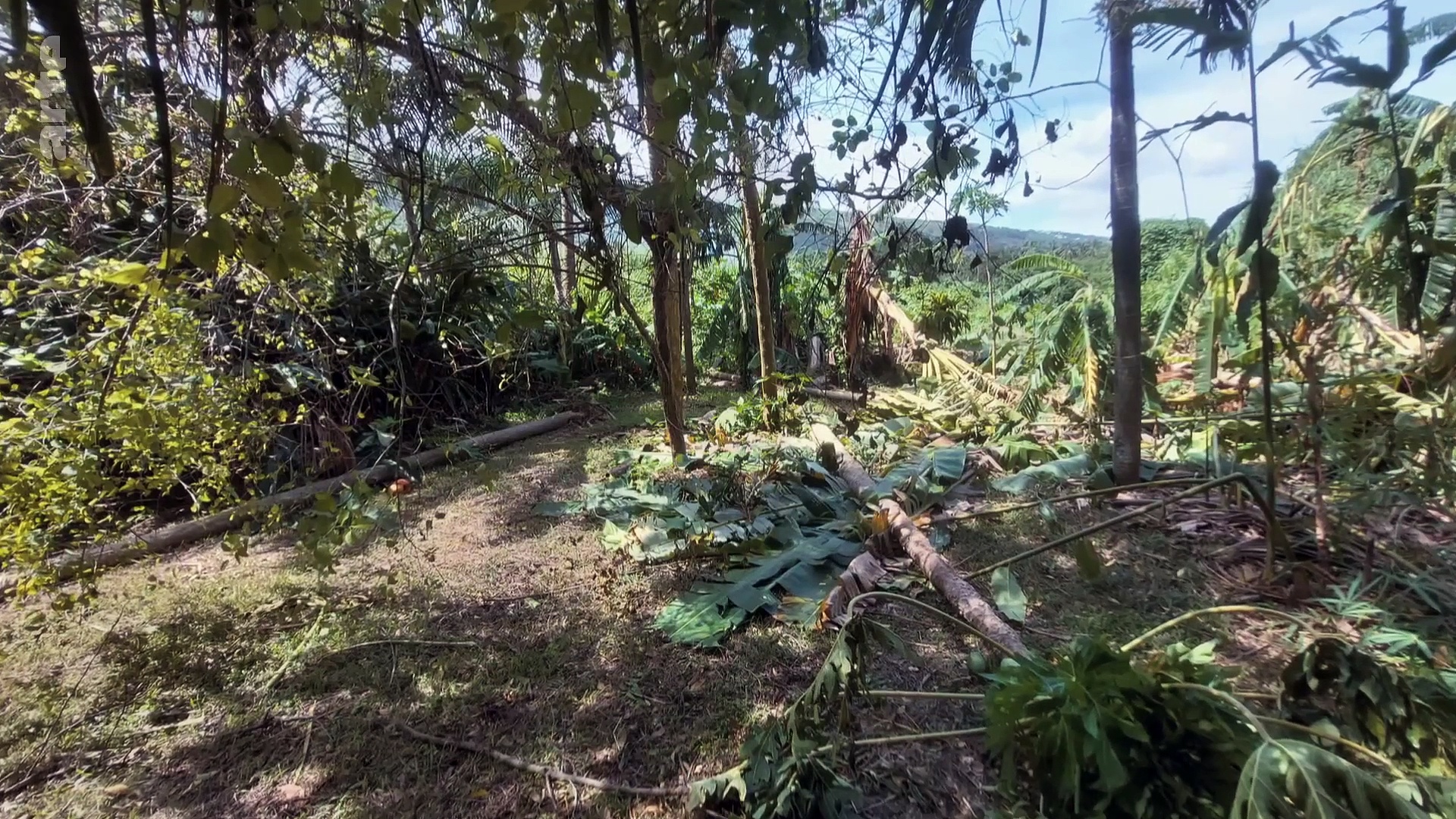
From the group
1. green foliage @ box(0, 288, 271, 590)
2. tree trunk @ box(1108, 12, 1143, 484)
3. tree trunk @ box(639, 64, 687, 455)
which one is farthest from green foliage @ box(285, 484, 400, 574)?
tree trunk @ box(1108, 12, 1143, 484)

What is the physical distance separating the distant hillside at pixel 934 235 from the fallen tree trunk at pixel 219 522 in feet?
5.67

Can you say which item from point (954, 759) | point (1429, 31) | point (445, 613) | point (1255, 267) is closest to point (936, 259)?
point (1255, 267)

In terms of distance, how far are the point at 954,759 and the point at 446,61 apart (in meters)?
2.91

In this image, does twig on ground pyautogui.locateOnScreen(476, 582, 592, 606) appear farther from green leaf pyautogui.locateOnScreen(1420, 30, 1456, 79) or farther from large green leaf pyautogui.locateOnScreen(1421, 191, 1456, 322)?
large green leaf pyautogui.locateOnScreen(1421, 191, 1456, 322)

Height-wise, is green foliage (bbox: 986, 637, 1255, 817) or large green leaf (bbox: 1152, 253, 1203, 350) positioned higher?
large green leaf (bbox: 1152, 253, 1203, 350)

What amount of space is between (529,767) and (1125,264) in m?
3.48

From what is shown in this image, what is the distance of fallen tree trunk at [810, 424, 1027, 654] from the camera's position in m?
2.13

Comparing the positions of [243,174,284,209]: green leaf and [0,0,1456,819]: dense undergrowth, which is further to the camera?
[0,0,1456,819]: dense undergrowth

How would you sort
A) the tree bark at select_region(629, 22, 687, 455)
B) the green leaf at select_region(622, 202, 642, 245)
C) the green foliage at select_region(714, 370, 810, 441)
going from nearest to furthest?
1. the green leaf at select_region(622, 202, 642, 245)
2. the tree bark at select_region(629, 22, 687, 455)
3. the green foliage at select_region(714, 370, 810, 441)

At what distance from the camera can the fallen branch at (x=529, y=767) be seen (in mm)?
1831

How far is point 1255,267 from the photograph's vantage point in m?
1.57

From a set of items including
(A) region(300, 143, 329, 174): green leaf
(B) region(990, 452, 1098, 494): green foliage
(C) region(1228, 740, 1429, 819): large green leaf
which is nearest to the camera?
(C) region(1228, 740, 1429, 819): large green leaf

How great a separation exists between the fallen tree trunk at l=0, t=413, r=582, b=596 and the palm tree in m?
4.23

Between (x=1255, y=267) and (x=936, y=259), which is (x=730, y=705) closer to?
(x=936, y=259)
